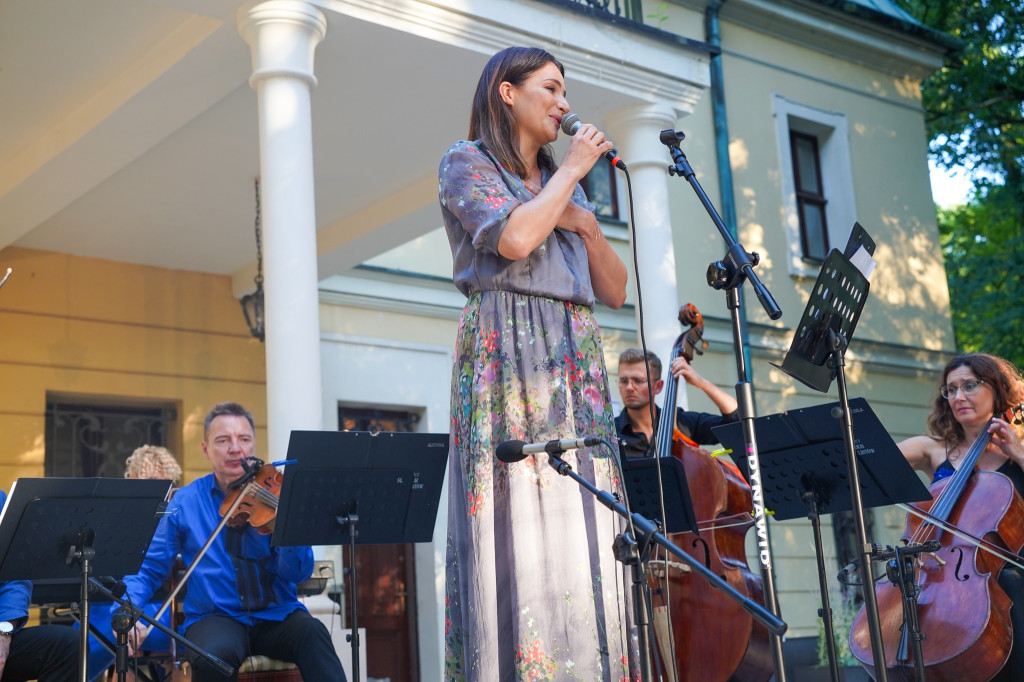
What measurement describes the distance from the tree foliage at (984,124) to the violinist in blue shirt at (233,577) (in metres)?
12.1

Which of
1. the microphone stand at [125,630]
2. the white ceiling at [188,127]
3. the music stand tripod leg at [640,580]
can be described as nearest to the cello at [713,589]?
the microphone stand at [125,630]

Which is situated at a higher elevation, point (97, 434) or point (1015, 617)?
point (97, 434)

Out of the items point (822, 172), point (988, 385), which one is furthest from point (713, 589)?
point (822, 172)

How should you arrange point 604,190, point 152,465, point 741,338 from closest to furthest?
1. point 741,338
2. point 152,465
3. point 604,190

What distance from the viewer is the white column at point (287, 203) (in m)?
5.59

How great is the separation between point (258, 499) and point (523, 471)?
2.53m

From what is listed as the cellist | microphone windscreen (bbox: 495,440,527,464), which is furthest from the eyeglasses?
microphone windscreen (bbox: 495,440,527,464)

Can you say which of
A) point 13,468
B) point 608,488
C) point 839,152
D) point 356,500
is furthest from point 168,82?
point 839,152

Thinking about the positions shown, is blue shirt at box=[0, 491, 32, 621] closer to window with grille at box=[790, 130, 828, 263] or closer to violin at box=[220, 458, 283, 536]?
violin at box=[220, 458, 283, 536]

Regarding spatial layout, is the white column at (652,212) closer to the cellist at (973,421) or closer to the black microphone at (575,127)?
the cellist at (973,421)

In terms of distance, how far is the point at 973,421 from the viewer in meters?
5.34

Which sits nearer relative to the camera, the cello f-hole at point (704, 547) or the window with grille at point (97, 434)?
the cello f-hole at point (704, 547)

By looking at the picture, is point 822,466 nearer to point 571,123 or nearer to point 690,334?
point 690,334

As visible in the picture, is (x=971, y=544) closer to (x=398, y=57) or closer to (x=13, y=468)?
(x=398, y=57)
